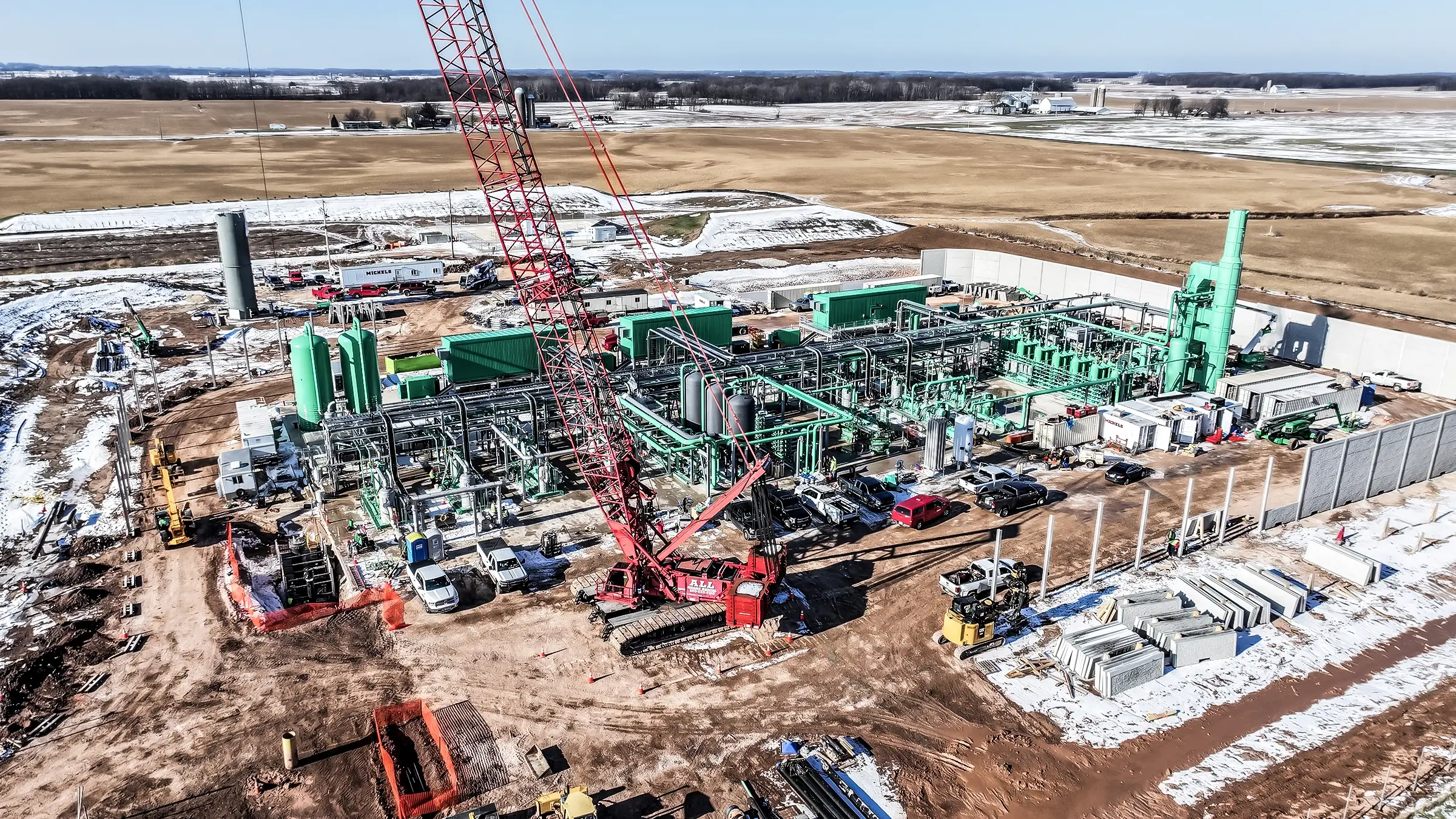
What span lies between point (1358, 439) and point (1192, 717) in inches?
713

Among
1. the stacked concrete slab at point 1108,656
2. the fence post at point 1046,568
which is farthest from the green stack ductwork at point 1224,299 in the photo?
the stacked concrete slab at point 1108,656

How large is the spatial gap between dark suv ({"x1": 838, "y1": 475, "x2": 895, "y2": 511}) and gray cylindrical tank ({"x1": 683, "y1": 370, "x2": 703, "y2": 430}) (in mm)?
7487

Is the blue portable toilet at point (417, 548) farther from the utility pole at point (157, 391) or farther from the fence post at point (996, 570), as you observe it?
the utility pole at point (157, 391)

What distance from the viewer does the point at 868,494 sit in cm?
3791

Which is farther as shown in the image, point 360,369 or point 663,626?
point 360,369

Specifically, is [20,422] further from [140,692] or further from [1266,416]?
[1266,416]

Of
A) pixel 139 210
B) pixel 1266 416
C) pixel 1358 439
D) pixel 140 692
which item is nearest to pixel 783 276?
pixel 1266 416

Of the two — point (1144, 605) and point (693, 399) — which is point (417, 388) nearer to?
point (693, 399)

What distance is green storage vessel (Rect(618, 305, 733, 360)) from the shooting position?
53.9 m

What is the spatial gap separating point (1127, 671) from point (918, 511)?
1076 cm

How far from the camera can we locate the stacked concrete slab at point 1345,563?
32.2 meters

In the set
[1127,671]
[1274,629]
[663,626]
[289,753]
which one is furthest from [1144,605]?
[289,753]

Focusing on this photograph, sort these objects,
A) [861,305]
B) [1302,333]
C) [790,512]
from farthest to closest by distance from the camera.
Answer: [861,305] < [1302,333] < [790,512]

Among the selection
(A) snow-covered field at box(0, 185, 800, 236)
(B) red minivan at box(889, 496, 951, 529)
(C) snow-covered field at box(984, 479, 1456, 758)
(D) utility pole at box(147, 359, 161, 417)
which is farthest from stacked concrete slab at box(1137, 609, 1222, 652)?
(A) snow-covered field at box(0, 185, 800, 236)
